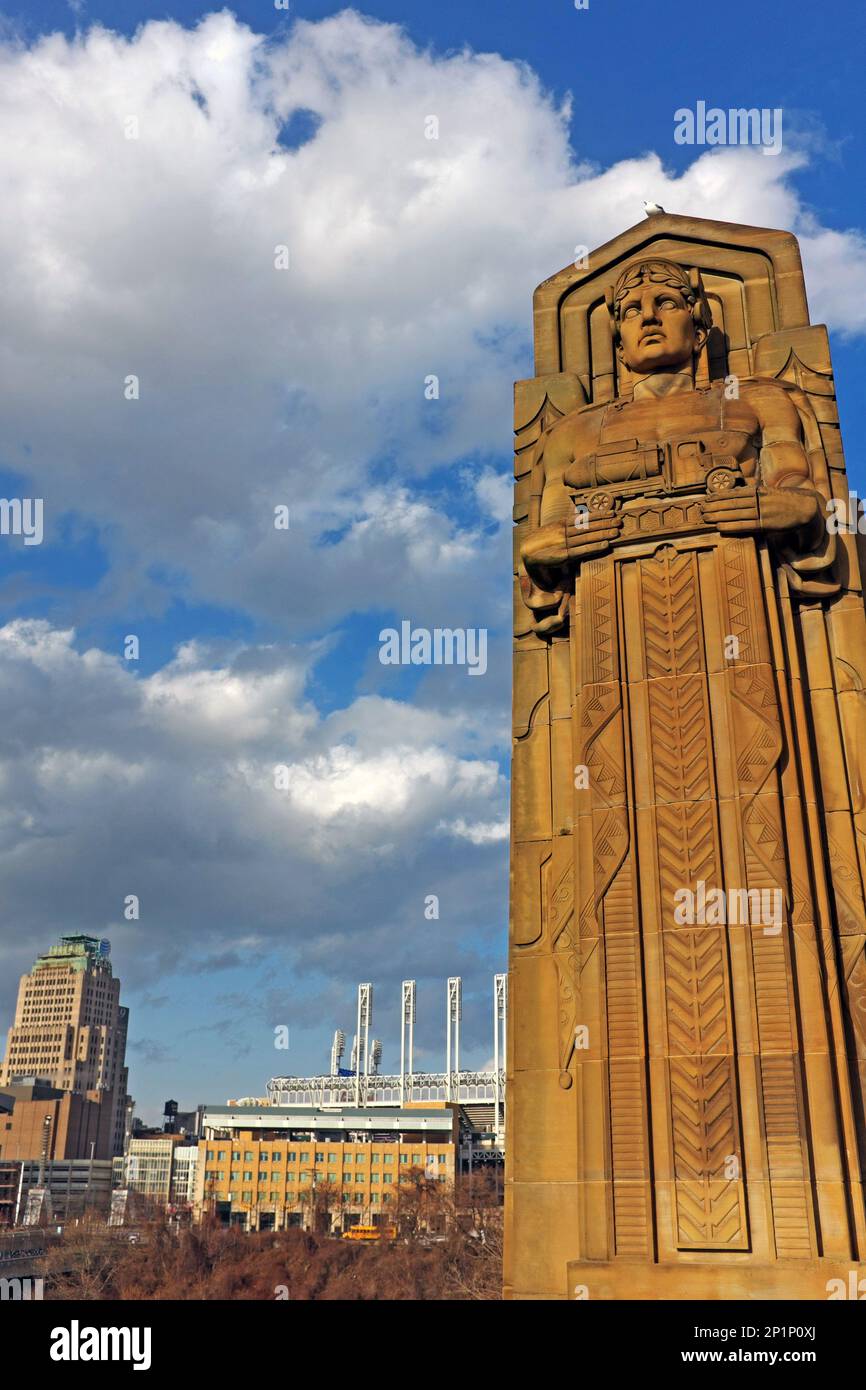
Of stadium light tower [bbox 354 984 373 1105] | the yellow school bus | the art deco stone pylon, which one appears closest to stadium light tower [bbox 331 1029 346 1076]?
stadium light tower [bbox 354 984 373 1105]

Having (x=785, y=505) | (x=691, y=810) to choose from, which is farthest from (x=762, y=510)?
(x=691, y=810)

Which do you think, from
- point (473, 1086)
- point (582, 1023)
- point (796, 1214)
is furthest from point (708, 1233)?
point (473, 1086)

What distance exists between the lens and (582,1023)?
14.5 m

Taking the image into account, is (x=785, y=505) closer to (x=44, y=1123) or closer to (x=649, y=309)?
(x=649, y=309)

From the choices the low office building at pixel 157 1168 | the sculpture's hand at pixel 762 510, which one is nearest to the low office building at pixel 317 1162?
the low office building at pixel 157 1168

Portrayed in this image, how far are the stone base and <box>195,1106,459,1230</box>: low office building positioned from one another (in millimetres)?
88756

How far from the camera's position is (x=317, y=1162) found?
348 feet

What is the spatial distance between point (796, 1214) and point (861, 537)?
10375mm

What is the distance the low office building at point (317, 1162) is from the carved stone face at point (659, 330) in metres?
90.1

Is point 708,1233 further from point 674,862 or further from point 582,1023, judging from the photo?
point 674,862

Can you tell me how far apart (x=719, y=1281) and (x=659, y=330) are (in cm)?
1339

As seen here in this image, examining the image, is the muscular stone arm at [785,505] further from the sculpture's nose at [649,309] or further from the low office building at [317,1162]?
the low office building at [317,1162]

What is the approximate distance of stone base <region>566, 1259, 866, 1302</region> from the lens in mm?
12125

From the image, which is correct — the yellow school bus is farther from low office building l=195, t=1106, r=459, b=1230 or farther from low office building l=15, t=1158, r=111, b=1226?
low office building l=15, t=1158, r=111, b=1226
